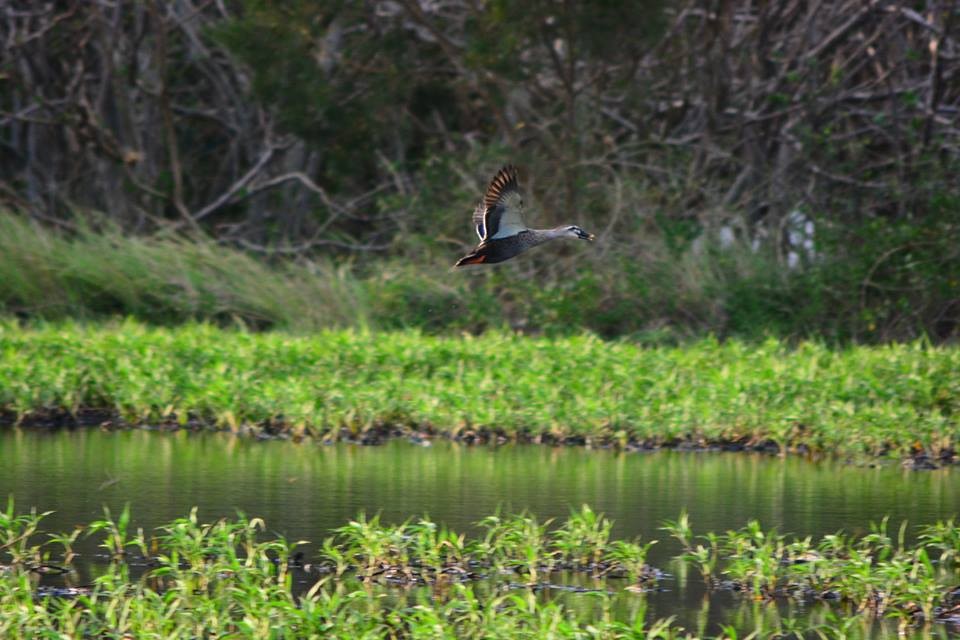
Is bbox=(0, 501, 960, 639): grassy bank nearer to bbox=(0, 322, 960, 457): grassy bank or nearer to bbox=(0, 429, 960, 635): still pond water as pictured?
bbox=(0, 429, 960, 635): still pond water

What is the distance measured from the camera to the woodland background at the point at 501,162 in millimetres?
13219

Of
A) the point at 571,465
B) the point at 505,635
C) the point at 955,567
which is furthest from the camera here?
the point at 571,465

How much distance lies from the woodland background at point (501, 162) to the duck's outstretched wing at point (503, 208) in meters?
5.39

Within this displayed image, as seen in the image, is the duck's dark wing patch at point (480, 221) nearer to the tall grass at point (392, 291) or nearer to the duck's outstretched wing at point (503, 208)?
the duck's outstretched wing at point (503, 208)

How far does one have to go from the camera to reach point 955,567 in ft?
21.3

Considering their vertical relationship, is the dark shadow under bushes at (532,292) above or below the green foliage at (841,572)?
above

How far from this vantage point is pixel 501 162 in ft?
47.9

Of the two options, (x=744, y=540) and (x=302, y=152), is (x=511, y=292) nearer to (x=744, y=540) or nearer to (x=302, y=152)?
(x=302, y=152)

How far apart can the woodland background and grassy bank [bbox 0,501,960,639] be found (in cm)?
650

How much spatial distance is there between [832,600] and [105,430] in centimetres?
534

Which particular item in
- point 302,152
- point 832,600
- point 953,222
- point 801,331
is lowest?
point 832,600

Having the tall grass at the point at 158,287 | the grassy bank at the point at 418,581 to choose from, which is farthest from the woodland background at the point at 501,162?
the grassy bank at the point at 418,581

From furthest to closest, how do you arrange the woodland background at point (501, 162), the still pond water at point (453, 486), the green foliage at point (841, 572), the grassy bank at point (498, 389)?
the woodland background at point (501, 162) < the grassy bank at point (498, 389) < the still pond water at point (453, 486) < the green foliage at point (841, 572)

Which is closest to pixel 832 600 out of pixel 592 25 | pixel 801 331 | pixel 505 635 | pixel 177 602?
pixel 505 635
